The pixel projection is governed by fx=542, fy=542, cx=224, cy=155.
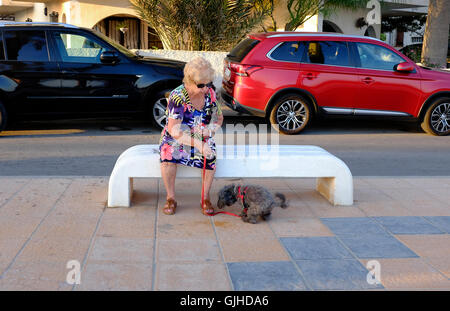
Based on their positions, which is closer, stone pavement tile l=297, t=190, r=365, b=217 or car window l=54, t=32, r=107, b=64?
stone pavement tile l=297, t=190, r=365, b=217

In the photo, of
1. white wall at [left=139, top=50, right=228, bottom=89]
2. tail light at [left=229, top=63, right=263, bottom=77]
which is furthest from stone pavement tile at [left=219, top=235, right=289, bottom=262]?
white wall at [left=139, top=50, right=228, bottom=89]

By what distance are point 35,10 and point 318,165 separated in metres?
19.5

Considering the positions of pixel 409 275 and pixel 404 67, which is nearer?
pixel 409 275

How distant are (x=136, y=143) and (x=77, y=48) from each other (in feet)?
7.20

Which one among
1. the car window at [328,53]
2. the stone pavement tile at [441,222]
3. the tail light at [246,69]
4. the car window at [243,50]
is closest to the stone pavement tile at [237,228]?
the stone pavement tile at [441,222]

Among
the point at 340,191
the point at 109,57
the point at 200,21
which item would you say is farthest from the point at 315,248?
the point at 200,21

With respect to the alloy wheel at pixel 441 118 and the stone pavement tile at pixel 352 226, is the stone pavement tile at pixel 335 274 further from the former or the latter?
the alloy wheel at pixel 441 118

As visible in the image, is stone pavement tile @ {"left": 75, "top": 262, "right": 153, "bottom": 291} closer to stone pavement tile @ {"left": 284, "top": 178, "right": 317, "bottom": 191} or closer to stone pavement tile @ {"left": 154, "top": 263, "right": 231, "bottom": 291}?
stone pavement tile @ {"left": 154, "top": 263, "right": 231, "bottom": 291}

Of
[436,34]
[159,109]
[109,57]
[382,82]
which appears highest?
[436,34]

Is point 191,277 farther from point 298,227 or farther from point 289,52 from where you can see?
point 289,52

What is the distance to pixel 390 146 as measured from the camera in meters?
9.32

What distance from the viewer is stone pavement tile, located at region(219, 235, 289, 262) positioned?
4.17m

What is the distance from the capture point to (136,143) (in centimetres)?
890
